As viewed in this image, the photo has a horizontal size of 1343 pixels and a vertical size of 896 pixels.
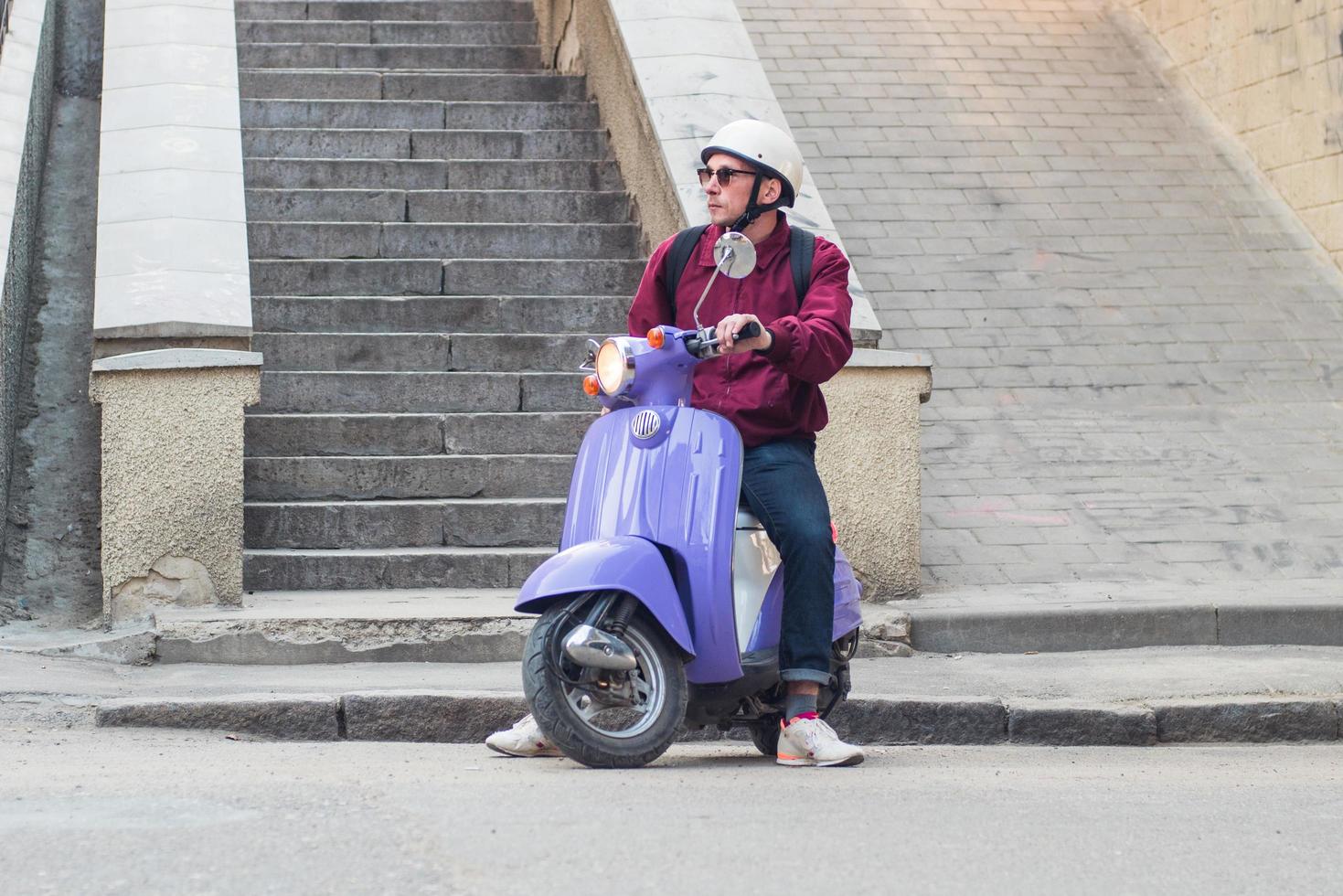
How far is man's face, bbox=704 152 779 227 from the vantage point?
4797 millimetres

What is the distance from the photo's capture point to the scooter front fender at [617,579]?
431 centimetres

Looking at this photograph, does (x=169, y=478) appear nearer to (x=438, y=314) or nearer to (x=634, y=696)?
(x=438, y=314)

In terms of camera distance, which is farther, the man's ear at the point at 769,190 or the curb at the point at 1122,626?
the curb at the point at 1122,626

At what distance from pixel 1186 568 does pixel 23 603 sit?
4.72 meters

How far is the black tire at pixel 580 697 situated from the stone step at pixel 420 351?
421cm

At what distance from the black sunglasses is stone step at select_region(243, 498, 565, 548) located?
112 inches

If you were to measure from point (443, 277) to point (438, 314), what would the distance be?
38 centimetres

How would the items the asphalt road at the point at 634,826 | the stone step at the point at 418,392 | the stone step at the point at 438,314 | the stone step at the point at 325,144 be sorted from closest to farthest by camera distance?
the asphalt road at the point at 634,826, the stone step at the point at 418,392, the stone step at the point at 438,314, the stone step at the point at 325,144

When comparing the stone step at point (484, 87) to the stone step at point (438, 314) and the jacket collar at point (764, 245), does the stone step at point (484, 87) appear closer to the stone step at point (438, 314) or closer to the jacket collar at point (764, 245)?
the stone step at point (438, 314)

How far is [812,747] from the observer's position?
→ 4.65m

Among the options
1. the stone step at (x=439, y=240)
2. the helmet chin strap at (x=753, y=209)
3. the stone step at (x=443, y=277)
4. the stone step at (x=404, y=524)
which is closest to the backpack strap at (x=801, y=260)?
the helmet chin strap at (x=753, y=209)

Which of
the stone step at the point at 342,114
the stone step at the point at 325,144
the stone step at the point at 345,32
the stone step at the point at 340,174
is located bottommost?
the stone step at the point at 340,174

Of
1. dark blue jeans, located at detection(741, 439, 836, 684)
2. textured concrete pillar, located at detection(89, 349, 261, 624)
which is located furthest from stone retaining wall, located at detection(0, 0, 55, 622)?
dark blue jeans, located at detection(741, 439, 836, 684)

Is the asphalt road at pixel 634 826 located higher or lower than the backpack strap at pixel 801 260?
lower
